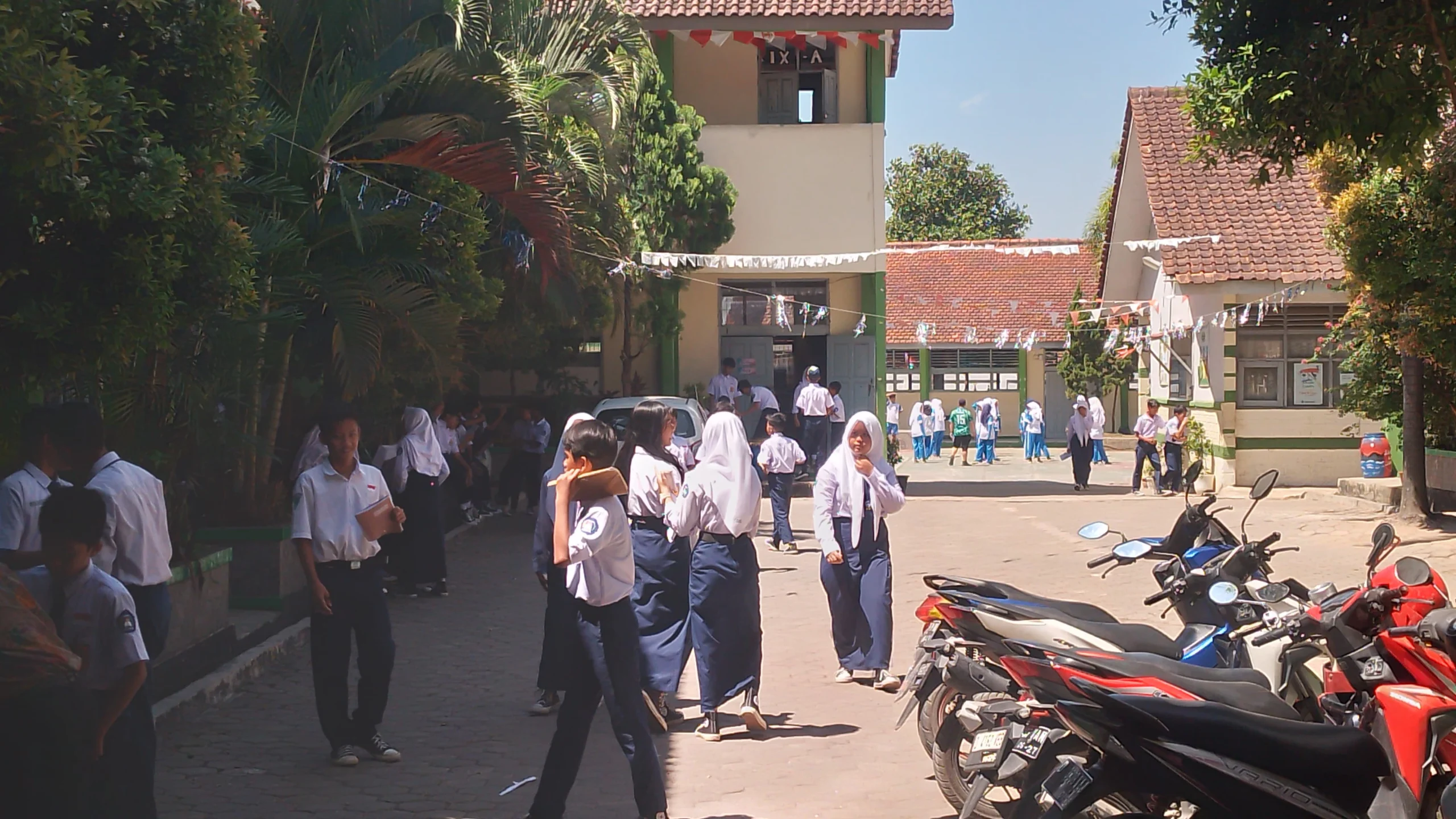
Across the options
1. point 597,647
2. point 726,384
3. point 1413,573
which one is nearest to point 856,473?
point 597,647

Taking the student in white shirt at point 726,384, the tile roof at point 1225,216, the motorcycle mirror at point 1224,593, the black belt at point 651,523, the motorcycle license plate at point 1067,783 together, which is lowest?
the motorcycle license plate at point 1067,783

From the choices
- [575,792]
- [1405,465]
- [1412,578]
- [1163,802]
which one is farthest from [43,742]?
[1405,465]

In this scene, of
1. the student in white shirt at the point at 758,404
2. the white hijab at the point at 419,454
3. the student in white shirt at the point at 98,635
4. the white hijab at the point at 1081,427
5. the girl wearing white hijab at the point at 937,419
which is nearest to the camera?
the student in white shirt at the point at 98,635

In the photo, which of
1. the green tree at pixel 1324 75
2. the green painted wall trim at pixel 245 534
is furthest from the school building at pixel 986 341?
the green tree at pixel 1324 75

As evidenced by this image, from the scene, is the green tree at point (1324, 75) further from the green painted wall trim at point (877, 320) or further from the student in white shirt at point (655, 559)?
the green painted wall trim at point (877, 320)

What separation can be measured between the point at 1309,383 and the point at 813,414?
8369 millimetres

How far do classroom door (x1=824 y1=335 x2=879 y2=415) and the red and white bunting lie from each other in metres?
4.87

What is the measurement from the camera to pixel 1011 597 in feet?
19.9

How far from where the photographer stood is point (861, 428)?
8453 millimetres

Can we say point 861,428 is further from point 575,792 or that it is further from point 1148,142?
point 1148,142

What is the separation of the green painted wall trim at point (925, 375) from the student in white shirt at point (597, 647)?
36007mm

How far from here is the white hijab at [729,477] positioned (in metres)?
7.44

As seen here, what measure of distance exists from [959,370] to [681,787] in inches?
1428

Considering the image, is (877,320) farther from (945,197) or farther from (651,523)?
(945,197)
